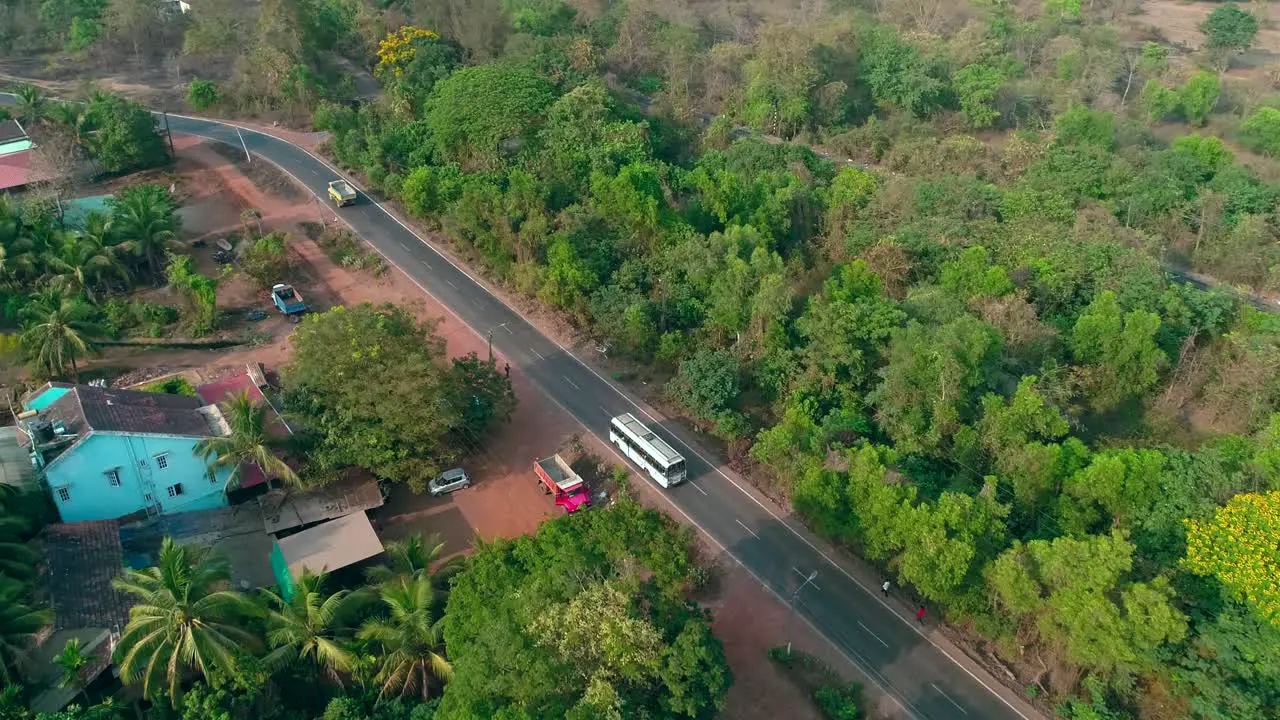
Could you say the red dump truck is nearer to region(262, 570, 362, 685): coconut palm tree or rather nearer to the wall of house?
region(262, 570, 362, 685): coconut palm tree

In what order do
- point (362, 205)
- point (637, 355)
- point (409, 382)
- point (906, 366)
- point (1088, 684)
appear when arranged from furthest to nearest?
point (362, 205) < point (637, 355) < point (906, 366) < point (409, 382) < point (1088, 684)

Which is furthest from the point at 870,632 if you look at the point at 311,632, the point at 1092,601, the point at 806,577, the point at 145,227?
the point at 145,227

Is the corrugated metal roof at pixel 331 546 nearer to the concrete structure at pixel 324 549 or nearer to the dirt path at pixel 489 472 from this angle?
the concrete structure at pixel 324 549

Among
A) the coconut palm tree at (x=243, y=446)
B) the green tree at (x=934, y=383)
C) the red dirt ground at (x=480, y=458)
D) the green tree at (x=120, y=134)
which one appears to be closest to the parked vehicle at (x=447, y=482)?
the red dirt ground at (x=480, y=458)

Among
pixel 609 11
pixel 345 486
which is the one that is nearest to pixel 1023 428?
pixel 345 486

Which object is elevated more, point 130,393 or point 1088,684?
point 130,393

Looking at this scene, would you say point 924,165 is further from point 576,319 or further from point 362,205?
point 362,205

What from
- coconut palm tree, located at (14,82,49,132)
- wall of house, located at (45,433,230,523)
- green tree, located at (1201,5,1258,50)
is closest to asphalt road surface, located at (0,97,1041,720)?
wall of house, located at (45,433,230,523)
